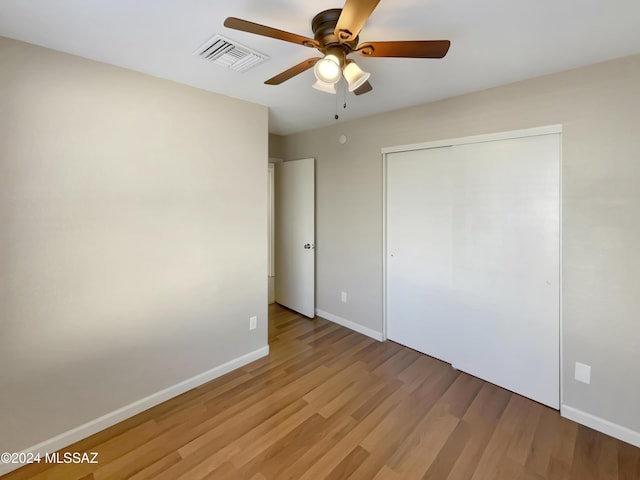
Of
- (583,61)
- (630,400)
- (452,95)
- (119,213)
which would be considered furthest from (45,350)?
(583,61)

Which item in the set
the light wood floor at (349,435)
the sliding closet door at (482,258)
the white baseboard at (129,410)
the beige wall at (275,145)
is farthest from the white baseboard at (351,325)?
the beige wall at (275,145)

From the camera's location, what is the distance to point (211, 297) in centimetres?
254

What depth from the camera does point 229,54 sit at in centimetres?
184

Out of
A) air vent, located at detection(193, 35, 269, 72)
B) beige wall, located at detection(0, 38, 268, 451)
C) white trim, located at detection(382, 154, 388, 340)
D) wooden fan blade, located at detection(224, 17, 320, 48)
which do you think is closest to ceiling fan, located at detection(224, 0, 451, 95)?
wooden fan blade, located at detection(224, 17, 320, 48)

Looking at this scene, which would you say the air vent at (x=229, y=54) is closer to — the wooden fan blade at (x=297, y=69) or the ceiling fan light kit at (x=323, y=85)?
the wooden fan blade at (x=297, y=69)

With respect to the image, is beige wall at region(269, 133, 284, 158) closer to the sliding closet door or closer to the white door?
the white door

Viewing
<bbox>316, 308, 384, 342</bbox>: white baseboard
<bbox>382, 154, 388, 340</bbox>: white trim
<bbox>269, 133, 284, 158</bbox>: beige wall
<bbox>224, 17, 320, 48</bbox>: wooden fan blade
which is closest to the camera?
<bbox>224, 17, 320, 48</bbox>: wooden fan blade

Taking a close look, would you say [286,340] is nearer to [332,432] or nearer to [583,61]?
[332,432]

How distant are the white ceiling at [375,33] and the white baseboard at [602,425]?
234 cm

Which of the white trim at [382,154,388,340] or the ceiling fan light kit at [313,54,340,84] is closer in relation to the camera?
the ceiling fan light kit at [313,54,340,84]

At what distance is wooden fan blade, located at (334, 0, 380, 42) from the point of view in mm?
1065

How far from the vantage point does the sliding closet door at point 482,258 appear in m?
2.22

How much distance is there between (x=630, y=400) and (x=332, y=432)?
1912mm

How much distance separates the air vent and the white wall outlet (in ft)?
9.64
